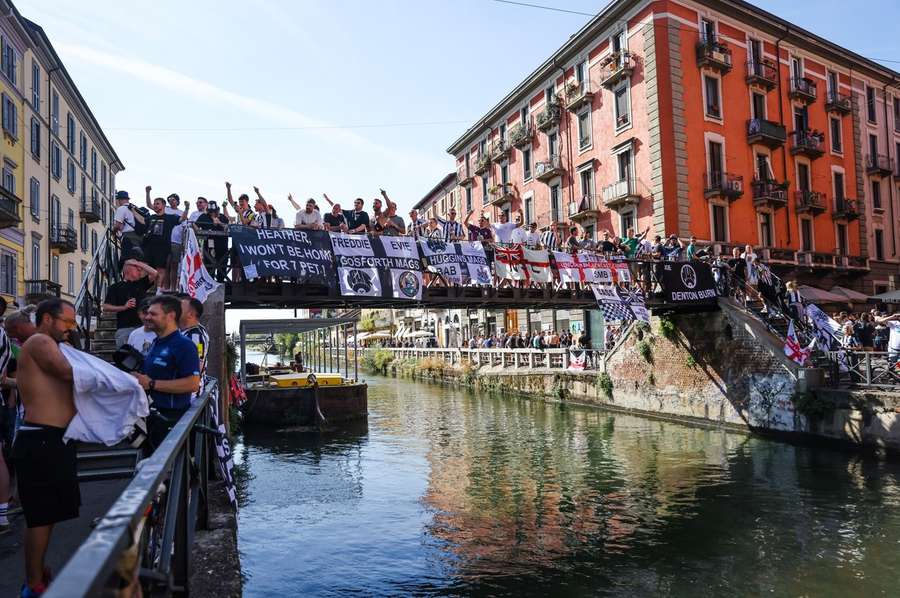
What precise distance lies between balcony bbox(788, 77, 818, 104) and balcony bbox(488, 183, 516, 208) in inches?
618

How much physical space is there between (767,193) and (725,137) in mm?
3176

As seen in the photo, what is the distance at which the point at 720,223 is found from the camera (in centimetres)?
2866

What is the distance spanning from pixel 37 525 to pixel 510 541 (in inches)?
278

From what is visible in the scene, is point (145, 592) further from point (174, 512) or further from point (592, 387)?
point (592, 387)

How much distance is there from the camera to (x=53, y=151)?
1289 inches

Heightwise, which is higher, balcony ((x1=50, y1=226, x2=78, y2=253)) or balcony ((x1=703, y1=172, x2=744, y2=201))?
balcony ((x1=703, y1=172, x2=744, y2=201))

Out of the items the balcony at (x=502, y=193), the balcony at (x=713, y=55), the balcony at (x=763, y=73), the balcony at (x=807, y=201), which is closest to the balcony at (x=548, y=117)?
the balcony at (x=502, y=193)

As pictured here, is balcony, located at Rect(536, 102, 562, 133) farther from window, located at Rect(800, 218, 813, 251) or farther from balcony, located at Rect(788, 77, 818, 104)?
window, located at Rect(800, 218, 813, 251)

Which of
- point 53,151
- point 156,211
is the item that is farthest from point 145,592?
point 53,151

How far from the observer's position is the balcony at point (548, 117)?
34969 mm

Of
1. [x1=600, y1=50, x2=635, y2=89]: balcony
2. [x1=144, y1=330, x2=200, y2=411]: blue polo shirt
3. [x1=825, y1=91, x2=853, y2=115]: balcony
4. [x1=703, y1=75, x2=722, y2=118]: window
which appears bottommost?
[x1=144, y1=330, x2=200, y2=411]: blue polo shirt

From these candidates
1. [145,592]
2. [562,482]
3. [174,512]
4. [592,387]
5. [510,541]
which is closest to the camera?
[145,592]

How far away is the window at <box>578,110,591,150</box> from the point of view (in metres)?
33.0

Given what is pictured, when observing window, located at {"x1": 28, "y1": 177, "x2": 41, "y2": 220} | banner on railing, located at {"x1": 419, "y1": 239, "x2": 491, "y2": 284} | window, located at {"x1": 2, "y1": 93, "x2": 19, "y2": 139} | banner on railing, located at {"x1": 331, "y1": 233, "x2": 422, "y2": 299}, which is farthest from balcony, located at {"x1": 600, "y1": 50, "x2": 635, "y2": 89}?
window, located at {"x1": 28, "y1": 177, "x2": 41, "y2": 220}
